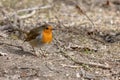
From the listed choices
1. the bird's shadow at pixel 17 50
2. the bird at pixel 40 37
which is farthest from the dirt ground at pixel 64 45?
the bird at pixel 40 37

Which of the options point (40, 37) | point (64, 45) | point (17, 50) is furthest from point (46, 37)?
point (64, 45)

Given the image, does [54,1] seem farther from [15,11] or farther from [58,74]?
[58,74]

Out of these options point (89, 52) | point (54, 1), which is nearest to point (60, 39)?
point (89, 52)

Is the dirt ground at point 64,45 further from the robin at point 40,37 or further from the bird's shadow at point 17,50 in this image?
the robin at point 40,37

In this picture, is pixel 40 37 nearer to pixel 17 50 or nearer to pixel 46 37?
pixel 46 37

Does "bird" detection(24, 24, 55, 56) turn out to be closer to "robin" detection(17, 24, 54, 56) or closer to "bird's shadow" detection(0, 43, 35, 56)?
"robin" detection(17, 24, 54, 56)

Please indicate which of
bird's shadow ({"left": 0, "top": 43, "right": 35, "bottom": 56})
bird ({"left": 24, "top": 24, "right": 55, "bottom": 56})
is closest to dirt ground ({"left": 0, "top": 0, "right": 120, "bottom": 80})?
bird's shadow ({"left": 0, "top": 43, "right": 35, "bottom": 56})

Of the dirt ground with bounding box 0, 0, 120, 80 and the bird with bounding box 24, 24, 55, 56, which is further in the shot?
the bird with bounding box 24, 24, 55, 56

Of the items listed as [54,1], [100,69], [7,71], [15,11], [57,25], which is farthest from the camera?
[54,1]
